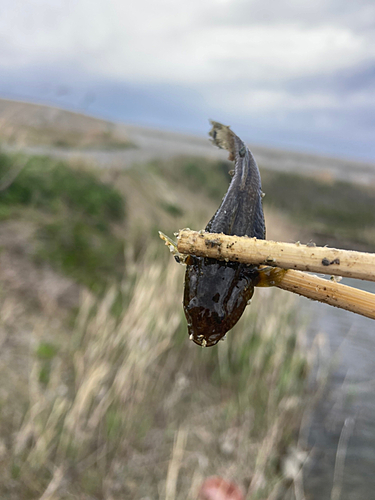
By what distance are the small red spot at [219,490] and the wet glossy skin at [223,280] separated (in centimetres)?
242

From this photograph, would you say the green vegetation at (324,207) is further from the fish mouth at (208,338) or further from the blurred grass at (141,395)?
the fish mouth at (208,338)

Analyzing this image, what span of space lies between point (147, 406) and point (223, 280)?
2913 millimetres

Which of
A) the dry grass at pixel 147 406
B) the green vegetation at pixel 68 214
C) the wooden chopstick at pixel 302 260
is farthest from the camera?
the green vegetation at pixel 68 214

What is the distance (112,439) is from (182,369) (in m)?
1.27

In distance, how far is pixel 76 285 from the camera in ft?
17.8

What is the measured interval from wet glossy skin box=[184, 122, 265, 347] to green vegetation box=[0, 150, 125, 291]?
15.0ft

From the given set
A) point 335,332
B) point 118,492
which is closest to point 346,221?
point 335,332

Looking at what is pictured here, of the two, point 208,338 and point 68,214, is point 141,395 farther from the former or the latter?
point 68,214

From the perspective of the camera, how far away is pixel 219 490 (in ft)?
9.23

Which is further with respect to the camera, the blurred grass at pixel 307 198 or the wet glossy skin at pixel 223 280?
the blurred grass at pixel 307 198

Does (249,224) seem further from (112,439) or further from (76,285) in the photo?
(76,285)

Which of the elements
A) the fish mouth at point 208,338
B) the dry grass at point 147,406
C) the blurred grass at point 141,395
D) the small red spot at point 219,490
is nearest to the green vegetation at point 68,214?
the blurred grass at point 141,395

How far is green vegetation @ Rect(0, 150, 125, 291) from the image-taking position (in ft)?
19.3

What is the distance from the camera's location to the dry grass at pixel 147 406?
8.90 ft
